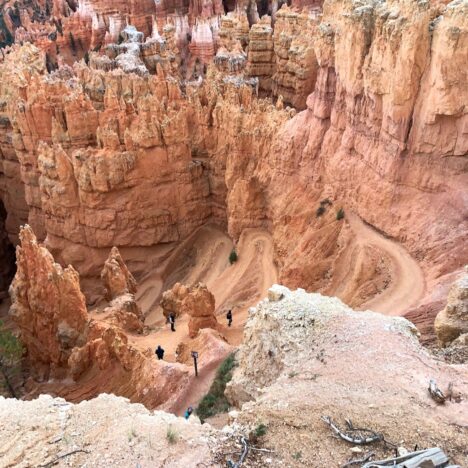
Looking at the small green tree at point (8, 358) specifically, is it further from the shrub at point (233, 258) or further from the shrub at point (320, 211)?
the shrub at point (320, 211)

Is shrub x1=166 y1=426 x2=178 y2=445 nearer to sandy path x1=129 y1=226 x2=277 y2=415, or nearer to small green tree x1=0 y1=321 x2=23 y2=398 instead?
sandy path x1=129 y1=226 x2=277 y2=415

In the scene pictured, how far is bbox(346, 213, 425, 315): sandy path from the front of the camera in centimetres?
1479

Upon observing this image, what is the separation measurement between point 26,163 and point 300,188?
692 inches

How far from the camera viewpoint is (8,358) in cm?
1769

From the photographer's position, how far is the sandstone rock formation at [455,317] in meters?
11.2

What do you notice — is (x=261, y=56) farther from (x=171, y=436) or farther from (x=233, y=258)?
(x=171, y=436)

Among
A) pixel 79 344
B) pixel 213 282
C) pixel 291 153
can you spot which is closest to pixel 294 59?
pixel 291 153

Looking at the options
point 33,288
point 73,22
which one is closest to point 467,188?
point 33,288

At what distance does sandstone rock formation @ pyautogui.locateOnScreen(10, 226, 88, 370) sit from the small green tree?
1.35 metres

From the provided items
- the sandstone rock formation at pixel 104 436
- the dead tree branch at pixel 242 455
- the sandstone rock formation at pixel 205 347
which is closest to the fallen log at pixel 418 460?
the dead tree branch at pixel 242 455

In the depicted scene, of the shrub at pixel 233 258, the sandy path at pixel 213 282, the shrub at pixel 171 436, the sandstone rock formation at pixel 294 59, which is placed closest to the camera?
the shrub at pixel 171 436

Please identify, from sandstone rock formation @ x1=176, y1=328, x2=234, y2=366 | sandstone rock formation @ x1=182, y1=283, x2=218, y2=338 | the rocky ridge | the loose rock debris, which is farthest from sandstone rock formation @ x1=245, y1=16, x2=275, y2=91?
the loose rock debris

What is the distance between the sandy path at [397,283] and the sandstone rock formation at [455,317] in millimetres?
2653

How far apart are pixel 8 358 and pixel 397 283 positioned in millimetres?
13675
